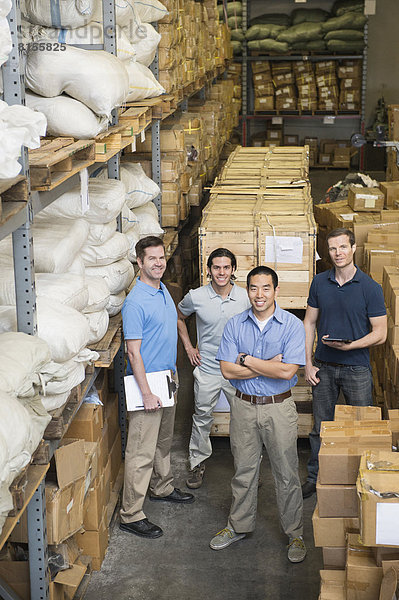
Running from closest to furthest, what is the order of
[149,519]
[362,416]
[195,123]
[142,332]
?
1. [362,416]
2. [142,332]
3. [149,519]
4. [195,123]

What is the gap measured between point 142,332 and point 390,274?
7.60 ft

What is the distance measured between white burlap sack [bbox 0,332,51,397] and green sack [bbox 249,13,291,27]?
55.5 feet

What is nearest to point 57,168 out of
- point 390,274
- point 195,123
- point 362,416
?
point 362,416

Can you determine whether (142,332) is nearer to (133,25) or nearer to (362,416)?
(362,416)

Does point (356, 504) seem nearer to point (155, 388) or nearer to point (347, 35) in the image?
point (155, 388)

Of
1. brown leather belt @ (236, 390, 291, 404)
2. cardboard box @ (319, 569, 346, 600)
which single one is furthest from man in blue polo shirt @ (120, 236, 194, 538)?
cardboard box @ (319, 569, 346, 600)

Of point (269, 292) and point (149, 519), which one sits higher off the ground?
point (269, 292)

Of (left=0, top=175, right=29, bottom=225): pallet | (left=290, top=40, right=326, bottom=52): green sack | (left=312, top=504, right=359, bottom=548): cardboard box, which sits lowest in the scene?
(left=312, top=504, right=359, bottom=548): cardboard box

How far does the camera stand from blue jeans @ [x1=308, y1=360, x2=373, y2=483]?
599 cm

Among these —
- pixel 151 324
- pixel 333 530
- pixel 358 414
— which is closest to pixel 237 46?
pixel 151 324

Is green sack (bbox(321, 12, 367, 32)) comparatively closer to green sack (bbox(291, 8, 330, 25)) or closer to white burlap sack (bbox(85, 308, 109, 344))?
green sack (bbox(291, 8, 330, 25))

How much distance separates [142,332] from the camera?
561 cm

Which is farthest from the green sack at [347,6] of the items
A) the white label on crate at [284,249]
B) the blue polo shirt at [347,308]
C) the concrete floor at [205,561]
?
the concrete floor at [205,561]

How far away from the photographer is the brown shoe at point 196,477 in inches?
252
